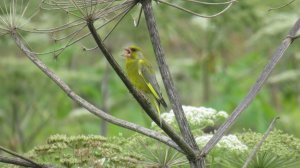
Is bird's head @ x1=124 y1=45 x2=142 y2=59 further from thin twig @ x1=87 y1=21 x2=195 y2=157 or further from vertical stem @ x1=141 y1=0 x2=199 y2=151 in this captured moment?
thin twig @ x1=87 y1=21 x2=195 y2=157

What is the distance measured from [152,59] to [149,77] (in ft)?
23.0

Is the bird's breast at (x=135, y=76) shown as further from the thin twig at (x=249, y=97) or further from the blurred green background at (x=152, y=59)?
the blurred green background at (x=152, y=59)

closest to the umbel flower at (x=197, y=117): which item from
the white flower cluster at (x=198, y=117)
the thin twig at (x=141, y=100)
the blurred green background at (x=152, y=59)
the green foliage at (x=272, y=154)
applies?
the white flower cluster at (x=198, y=117)

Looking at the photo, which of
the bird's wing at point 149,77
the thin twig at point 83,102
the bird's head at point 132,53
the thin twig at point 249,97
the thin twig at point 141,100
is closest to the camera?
the thin twig at point 141,100

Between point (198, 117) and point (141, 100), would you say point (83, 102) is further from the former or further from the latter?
point (198, 117)

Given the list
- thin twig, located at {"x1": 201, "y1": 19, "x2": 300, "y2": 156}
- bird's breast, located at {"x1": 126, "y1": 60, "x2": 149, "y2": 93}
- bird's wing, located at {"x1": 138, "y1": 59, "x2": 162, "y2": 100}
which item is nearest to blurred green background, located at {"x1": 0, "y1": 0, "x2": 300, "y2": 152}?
bird's breast, located at {"x1": 126, "y1": 60, "x2": 149, "y2": 93}

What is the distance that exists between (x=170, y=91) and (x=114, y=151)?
0.45 m

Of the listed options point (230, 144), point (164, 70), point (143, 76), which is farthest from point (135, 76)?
point (164, 70)

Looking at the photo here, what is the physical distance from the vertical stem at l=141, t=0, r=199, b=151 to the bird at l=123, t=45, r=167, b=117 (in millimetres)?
193

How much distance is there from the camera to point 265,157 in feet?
10.5

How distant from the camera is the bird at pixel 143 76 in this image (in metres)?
3.11

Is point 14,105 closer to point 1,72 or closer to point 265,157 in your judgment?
point 1,72

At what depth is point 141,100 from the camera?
251cm

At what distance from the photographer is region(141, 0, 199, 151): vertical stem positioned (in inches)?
105
